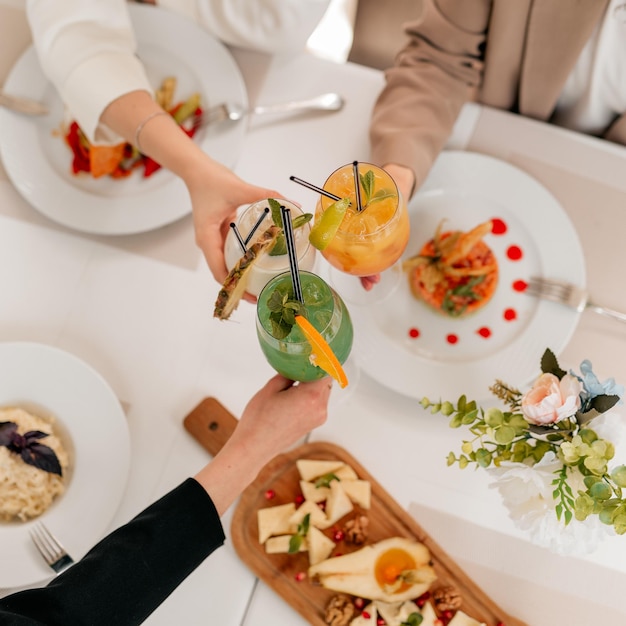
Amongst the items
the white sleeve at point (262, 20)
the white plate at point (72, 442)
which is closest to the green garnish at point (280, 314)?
the white plate at point (72, 442)

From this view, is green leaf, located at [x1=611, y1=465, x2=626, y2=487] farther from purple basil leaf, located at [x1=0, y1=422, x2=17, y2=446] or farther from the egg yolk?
purple basil leaf, located at [x1=0, y1=422, x2=17, y2=446]

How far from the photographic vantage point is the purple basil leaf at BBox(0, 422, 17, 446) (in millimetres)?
1155

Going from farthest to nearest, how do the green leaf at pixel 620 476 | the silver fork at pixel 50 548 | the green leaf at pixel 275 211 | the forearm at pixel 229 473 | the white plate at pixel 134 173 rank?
the white plate at pixel 134 173, the silver fork at pixel 50 548, the forearm at pixel 229 473, the green leaf at pixel 275 211, the green leaf at pixel 620 476

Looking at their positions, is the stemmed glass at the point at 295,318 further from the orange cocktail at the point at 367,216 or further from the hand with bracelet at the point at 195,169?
the hand with bracelet at the point at 195,169

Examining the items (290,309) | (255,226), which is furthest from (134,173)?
(290,309)

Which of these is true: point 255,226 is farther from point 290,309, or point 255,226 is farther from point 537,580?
point 537,580

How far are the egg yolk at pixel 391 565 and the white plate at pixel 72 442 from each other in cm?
46

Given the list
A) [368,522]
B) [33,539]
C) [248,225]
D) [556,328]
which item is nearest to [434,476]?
[368,522]

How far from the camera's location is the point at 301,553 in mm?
1170

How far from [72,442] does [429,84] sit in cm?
93

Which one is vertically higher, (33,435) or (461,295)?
(461,295)

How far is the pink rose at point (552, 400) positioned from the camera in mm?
783

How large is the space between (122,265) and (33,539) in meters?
0.53

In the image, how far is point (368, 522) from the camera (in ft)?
3.87
